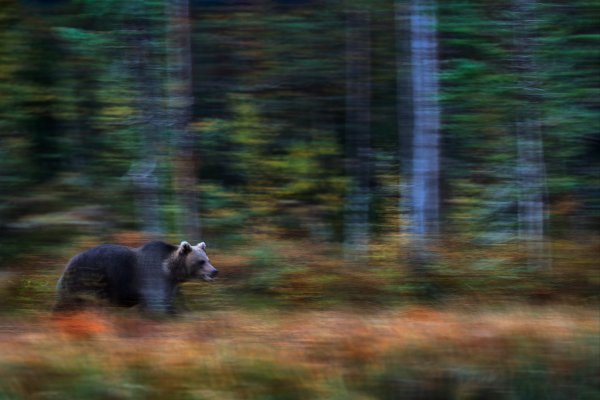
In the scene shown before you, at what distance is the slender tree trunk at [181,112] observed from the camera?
1617 centimetres

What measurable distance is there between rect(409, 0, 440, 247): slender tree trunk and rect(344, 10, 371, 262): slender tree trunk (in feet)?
13.1

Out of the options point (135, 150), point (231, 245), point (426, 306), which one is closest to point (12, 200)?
point (135, 150)

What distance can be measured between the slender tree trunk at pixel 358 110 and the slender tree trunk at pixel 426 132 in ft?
13.1

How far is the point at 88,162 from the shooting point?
2234 cm

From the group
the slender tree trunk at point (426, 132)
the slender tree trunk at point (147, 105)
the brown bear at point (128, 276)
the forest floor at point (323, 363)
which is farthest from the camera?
the slender tree trunk at point (426, 132)

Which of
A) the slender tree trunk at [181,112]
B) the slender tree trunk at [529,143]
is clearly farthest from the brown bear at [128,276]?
the slender tree trunk at [529,143]

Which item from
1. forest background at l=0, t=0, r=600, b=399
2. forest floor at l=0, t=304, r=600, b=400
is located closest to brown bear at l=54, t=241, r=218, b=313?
forest background at l=0, t=0, r=600, b=399

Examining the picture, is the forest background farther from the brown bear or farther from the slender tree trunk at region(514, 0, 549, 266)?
the brown bear

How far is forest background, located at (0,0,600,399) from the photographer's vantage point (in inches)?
352

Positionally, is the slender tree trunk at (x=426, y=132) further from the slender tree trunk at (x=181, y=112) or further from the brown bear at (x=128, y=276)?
the slender tree trunk at (x=181, y=112)

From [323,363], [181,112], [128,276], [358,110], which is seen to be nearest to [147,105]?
[181,112]

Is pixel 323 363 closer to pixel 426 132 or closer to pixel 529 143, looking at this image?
pixel 426 132

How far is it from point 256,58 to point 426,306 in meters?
9.94

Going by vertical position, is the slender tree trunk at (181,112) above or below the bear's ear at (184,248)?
above
